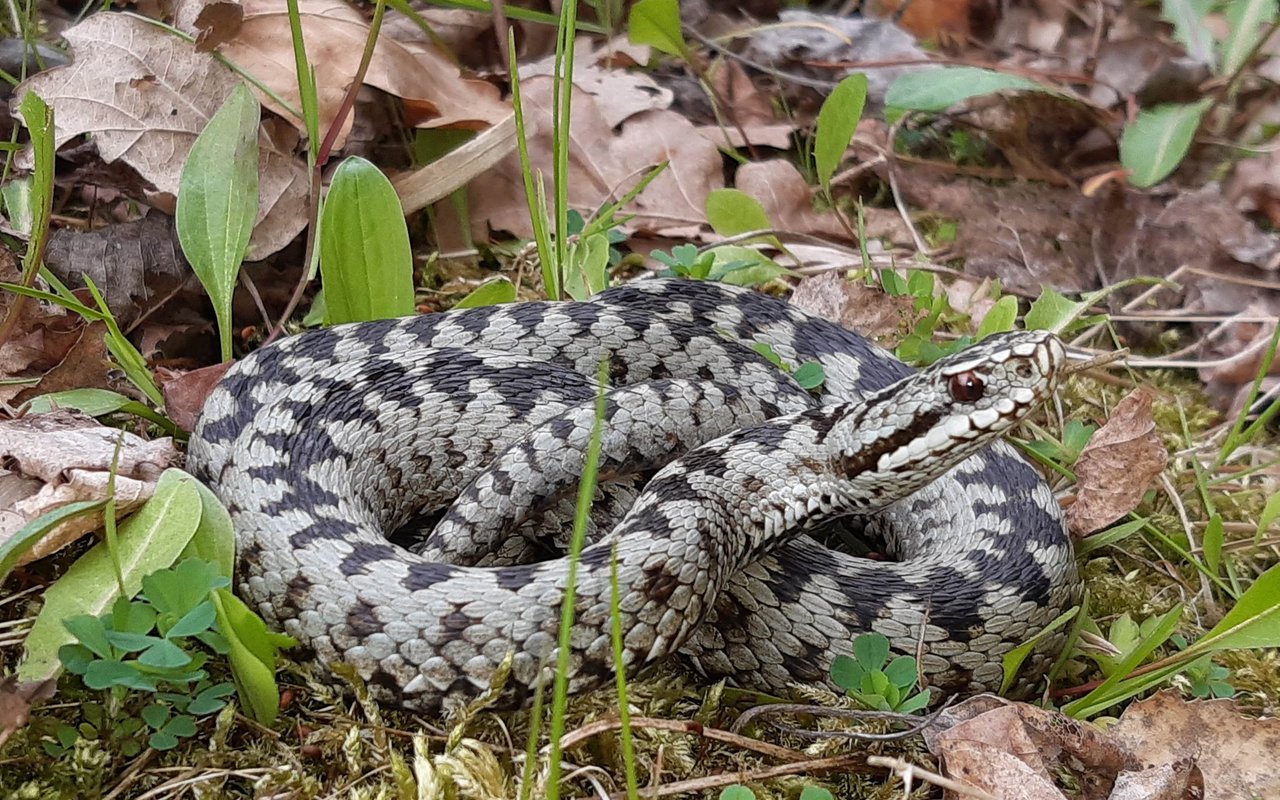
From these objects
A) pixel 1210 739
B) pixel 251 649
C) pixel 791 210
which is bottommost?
pixel 1210 739

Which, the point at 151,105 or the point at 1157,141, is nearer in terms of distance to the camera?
the point at 151,105

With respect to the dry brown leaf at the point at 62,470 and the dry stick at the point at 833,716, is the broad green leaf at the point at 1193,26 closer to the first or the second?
the dry stick at the point at 833,716

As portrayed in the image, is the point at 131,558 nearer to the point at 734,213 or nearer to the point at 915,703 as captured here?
the point at 915,703

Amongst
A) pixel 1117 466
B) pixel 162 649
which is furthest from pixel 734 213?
pixel 162 649

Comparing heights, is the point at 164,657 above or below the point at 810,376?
above

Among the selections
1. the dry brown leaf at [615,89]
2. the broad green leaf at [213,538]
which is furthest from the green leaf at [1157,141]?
the broad green leaf at [213,538]

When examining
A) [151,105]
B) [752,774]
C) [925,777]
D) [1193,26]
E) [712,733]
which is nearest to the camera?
[925,777]
